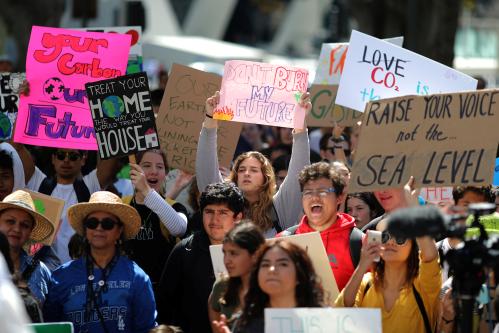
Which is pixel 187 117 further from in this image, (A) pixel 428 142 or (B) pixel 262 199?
(A) pixel 428 142

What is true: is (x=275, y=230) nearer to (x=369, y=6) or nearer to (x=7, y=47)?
(x=7, y=47)

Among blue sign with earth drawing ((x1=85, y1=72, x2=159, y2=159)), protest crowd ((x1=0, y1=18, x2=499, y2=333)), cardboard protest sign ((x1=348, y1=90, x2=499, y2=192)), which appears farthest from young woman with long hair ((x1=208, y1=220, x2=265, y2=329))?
blue sign with earth drawing ((x1=85, y1=72, x2=159, y2=159))

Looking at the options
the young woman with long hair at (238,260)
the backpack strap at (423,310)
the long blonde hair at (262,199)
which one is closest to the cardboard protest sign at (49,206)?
the long blonde hair at (262,199)

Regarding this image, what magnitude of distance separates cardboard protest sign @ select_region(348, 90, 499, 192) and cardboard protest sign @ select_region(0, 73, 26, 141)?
3.73 metres

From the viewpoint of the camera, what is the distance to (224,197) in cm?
748

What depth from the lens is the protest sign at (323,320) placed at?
596 centimetres

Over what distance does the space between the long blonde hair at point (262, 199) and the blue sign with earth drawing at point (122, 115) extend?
22.4 inches

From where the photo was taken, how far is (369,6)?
25969 millimetres

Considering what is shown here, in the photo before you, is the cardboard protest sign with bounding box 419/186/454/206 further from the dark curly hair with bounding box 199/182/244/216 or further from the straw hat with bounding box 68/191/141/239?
the straw hat with bounding box 68/191/141/239

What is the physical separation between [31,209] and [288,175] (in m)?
1.76

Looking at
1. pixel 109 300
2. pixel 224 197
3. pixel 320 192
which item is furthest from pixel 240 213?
pixel 109 300

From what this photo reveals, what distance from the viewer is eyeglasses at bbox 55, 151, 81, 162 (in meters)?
9.29

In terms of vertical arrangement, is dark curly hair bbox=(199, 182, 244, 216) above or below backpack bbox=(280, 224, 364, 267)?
above

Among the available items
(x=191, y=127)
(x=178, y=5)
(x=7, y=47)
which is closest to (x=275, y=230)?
(x=191, y=127)
